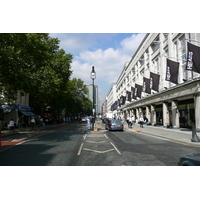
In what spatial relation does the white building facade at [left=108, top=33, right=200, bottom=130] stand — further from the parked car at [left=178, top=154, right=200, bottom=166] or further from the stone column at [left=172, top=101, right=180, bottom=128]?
the parked car at [left=178, top=154, right=200, bottom=166]

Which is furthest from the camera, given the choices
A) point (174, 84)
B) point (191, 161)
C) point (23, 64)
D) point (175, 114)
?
point (174, 84)

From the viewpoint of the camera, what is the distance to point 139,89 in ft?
110

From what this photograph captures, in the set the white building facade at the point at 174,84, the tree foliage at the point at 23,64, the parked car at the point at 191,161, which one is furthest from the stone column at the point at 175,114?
the parked car at the point at 191,161

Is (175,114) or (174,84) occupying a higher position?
(174,84)

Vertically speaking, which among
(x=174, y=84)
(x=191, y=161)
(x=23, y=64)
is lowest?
(x=191, y=161)

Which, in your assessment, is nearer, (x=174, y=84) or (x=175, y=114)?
(x=175, y=114)

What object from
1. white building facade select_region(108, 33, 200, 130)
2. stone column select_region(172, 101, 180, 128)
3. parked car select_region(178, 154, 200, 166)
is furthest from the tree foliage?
stone column select_region(172, 101, 180, 128)

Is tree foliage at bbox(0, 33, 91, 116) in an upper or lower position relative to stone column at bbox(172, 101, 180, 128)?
upper

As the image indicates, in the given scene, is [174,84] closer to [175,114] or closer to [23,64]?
[175,114]

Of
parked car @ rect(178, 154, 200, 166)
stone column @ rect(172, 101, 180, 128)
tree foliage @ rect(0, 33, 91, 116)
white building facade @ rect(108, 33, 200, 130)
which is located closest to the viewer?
parked car @ rect(178, 154, 200, 166)

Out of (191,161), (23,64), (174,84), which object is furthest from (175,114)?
(191,161)

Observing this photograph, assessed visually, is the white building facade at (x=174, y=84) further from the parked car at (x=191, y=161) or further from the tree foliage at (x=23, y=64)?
the tree foliage at (x=23, y=64)

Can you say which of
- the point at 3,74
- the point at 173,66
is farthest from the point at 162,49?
the point at 3,74

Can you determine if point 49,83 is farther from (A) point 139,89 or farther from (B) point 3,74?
(A) point 139,89
